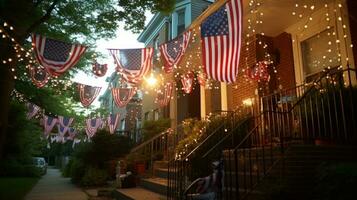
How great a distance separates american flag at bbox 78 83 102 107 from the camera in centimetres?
1501

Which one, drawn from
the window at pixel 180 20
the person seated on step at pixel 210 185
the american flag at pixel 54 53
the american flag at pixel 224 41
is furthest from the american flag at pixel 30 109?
the person seated on step at pixel 210 185

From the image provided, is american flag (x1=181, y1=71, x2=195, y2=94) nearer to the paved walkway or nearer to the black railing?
the paved walkway

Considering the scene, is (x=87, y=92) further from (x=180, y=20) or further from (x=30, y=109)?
(x=180, y=20)

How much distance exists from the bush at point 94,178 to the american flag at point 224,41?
921cm

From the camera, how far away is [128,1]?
11930mm

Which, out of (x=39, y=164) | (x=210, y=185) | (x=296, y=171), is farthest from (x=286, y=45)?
(x=39, y=164)

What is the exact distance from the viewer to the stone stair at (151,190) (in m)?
8.03

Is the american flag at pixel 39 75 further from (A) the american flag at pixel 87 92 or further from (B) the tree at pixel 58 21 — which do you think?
(A) the american flag at pixel 87 92

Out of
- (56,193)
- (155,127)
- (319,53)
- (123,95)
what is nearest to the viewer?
(319,53)

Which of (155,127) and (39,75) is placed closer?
(39,75)

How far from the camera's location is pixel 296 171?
5250mm

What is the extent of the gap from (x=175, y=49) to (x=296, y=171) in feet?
15.2

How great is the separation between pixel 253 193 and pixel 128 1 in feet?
30.1

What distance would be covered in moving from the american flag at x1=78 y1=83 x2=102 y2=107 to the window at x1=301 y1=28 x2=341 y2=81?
9.94 m
